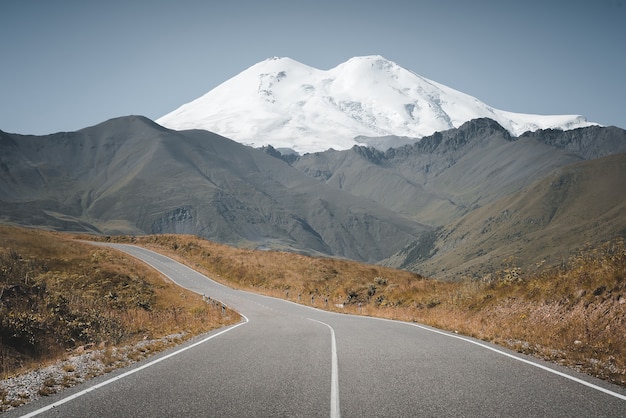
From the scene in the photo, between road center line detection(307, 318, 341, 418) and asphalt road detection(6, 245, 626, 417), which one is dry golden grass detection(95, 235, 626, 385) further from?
road center line detection(307, 318, 341, 418)

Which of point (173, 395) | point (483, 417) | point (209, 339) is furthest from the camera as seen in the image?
point (209, 339)

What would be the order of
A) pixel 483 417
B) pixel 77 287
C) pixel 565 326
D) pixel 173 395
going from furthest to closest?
pixel 77 287, pixel 565 326, pixel 173 395, pixel 483 417

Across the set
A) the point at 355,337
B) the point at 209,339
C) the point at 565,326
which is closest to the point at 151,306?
the point at 209,339

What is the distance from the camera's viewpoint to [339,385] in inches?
377

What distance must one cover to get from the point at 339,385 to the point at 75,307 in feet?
42.6

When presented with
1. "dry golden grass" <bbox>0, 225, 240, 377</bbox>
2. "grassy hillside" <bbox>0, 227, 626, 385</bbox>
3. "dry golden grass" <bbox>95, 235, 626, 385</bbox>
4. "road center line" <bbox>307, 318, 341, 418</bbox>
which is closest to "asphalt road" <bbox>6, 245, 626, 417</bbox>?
"road center line" <bbox>307, 318, 341, 418</bbox>

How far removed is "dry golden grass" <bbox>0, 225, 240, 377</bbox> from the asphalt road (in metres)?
3.63

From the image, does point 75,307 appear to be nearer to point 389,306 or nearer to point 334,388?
point 334,388

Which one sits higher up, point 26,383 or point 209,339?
point 26,383

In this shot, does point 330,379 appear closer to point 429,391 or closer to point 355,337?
point 429,391

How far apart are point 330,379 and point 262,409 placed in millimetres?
2423

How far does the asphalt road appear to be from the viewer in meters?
7.94

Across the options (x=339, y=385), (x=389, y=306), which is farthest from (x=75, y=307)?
(x=389, y=306)

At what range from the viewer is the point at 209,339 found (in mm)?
16625
